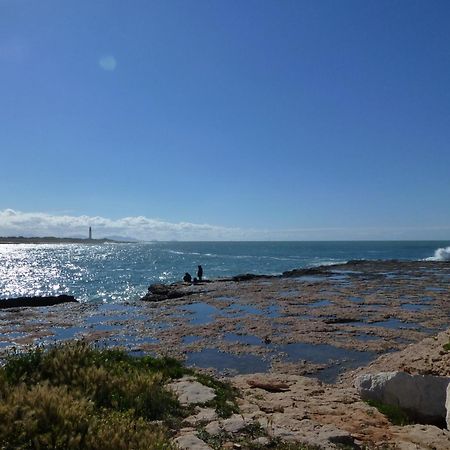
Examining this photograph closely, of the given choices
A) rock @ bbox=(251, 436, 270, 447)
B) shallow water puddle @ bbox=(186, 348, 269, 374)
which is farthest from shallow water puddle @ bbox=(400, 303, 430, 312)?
rock @ bbox=(251, 436, 270, 447)

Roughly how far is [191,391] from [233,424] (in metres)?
2.56

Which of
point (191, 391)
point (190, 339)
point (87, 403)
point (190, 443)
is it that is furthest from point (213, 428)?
point (190, 339)

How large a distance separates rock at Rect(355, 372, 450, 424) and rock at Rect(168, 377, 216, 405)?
14.5 feet

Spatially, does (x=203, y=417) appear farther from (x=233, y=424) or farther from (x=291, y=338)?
(x=291, y=338)

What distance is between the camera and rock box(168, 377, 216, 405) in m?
9.91

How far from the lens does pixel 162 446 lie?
6.29 m

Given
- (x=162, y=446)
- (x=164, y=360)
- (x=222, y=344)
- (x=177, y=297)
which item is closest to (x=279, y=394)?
(x=164, y=360)

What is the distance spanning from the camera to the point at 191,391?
34.8ft

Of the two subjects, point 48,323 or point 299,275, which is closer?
point 48,323

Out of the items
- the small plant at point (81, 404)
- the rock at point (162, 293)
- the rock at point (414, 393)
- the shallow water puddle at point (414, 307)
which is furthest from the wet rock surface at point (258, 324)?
the small plant at point (81, 404)

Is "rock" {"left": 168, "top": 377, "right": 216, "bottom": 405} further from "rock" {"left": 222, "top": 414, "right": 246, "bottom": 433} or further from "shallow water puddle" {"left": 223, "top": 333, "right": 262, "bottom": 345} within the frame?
"shallow water puddle" {"left": 223, "top": 333, "right": 262, "bottom": 345}

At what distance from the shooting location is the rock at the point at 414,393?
1058 cm

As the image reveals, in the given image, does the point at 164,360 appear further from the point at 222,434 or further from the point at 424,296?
the point at 424,296

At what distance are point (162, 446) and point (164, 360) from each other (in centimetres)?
707
